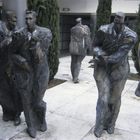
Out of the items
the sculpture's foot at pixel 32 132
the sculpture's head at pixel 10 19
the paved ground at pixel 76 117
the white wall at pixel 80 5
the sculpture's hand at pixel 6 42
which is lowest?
the paved ground at pixel 76 117

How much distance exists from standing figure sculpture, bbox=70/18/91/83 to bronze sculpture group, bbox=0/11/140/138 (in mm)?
4101

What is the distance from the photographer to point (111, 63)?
4445mm

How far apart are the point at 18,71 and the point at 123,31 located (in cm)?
178

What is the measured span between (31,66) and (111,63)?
127cm

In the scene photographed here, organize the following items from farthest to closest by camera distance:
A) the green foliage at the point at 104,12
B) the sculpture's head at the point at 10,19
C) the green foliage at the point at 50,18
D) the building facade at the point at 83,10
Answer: the building facade at the point at 83,10
the green foliage at the point at 104,12
the green foliage at the point at 50,18
the sculpture's head at the point at 10,19

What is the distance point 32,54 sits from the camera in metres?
4.35

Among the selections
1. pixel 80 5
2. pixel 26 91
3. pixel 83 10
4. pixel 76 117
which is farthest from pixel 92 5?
pixel 26 91

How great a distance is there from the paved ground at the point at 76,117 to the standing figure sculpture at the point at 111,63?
1.33 feet

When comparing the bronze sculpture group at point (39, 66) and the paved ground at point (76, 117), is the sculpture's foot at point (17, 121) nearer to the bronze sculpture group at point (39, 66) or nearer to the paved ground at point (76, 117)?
the paved ground at point (76, 117)

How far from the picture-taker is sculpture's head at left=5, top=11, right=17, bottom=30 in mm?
4152

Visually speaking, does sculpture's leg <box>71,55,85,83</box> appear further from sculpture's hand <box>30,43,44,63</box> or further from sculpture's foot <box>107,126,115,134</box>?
sculpture's hand <box>30,43,44,63</box>

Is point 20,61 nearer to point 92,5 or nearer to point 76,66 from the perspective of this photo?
point 76,66

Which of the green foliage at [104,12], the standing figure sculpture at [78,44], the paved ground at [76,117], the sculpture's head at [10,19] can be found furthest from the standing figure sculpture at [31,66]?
the green foliage at [104,12]

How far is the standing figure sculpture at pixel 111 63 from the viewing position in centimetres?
437
